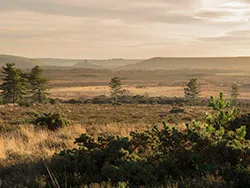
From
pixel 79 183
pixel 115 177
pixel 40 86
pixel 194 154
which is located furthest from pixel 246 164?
pixel 40 86

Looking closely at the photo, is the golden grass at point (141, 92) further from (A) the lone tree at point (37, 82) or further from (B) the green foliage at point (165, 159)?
(B) the green foliage at point (165, 159)

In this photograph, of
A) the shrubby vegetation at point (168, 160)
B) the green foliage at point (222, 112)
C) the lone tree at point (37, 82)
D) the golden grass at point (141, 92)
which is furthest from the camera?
the golden grass at point (141, 92)

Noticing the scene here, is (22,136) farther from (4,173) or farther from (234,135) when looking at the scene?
(234,135)

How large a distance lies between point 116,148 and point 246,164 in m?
2.49

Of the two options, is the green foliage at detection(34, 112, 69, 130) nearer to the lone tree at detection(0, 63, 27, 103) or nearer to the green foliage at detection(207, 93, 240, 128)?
the green foliage at detection(207, 93, 240, 128)

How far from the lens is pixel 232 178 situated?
15.4 ft

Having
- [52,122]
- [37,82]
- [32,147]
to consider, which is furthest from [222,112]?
[37,82]

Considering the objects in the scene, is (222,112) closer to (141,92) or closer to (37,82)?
(37,82)

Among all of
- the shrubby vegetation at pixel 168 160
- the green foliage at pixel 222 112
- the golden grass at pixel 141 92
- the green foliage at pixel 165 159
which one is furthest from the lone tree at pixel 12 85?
the green foliage at pixel 222 112

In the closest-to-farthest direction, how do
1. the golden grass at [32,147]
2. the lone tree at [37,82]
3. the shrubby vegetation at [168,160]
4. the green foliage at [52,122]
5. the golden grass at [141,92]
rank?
1. the shrubby vegetation at [168,160]
2. the golden grass at [32,147]
3. the green foliage at [52,122]
4. the lone tree at [37,82]
5. the golden grass at [141,92]

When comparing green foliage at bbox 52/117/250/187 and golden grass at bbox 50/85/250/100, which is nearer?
green foliage at bbox 52/117/250/187

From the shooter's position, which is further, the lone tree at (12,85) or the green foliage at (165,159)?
the lone tree at (12,85)

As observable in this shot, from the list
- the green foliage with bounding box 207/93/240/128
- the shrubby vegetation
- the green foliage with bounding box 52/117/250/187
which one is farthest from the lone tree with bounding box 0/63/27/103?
the green foliage with bounding box 207/93/240/128

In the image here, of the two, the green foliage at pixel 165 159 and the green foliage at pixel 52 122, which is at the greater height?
the green foliage at pixel 165 159
